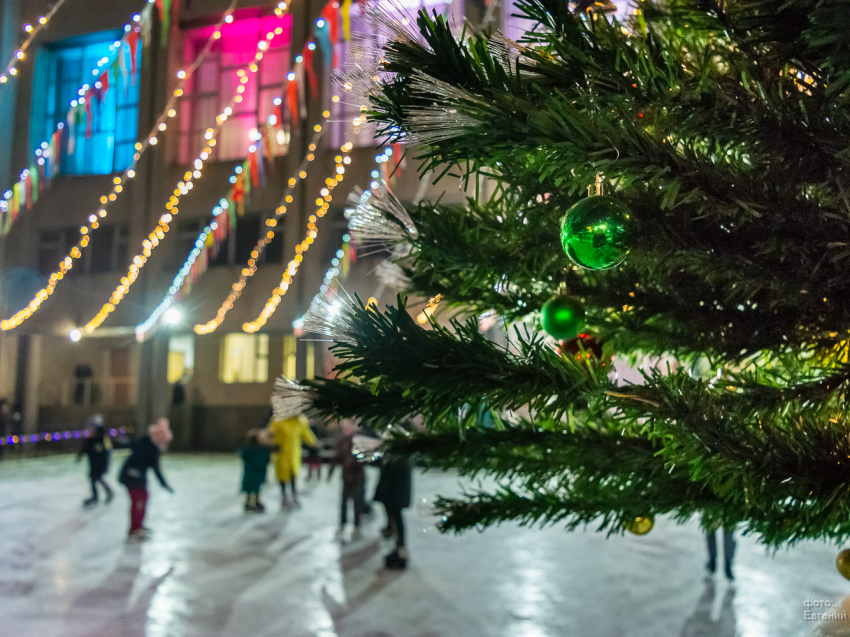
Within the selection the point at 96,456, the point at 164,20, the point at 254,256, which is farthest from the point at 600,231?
the point at 164,20

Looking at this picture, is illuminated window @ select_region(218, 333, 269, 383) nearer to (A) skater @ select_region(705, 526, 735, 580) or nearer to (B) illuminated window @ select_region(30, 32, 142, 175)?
(B) illuminated window @ select_region(30, 32, 142, 175)

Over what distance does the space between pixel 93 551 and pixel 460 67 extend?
7.82m

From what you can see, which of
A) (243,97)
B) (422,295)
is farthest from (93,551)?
(243,97)

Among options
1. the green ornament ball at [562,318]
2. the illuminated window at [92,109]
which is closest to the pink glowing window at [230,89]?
the illuminated window at [92,109]

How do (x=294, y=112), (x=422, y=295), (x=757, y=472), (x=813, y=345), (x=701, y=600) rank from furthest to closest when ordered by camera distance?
(x=294, y=112) → (x=701, y=600) → (x=422, y=295) → (x=813, y=345) → (x=757, y=472)

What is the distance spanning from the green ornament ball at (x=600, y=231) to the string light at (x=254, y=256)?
58.8 ft

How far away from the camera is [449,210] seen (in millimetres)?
1762

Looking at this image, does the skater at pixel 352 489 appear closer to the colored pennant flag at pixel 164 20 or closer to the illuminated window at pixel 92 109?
the colored pennant flag at pixel 164 20

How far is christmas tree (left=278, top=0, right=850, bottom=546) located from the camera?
1.05 meters

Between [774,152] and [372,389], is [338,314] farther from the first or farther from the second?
[774,152]

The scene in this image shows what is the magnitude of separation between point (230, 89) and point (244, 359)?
27.1ft

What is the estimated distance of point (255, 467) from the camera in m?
9.86

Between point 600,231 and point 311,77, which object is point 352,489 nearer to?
point 600,231

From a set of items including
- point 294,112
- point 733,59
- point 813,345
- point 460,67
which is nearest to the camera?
point 460,67
